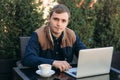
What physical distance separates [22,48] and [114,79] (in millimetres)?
1334

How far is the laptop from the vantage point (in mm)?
2508

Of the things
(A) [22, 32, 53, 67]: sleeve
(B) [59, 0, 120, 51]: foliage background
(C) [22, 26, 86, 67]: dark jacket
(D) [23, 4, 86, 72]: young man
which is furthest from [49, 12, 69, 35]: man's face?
Result: (B) [59, 0, 120, 51]: foliage background

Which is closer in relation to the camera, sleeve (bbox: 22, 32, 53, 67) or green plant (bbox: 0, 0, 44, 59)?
sleeve (bbox: 22, 32, 53, 67)

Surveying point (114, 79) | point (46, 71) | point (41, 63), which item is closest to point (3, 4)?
point (41, 63)

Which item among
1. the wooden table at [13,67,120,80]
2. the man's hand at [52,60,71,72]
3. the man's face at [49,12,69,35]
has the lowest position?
the wooden table at [13,67,120,80]

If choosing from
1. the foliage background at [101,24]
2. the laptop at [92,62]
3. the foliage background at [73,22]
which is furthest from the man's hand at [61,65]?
the foliage background at [101,24]

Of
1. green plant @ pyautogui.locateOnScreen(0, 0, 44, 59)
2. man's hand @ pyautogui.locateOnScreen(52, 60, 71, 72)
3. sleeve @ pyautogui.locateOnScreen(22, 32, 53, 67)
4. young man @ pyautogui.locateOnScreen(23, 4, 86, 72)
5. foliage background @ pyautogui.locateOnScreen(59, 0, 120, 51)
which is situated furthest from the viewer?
foliage background @ pyautogui.locateOnScreen(59, 0, 120, 51)

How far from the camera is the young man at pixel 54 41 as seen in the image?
3.07 meters

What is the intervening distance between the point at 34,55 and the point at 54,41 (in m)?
0.35

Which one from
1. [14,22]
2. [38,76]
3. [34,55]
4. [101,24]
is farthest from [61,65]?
[101,24]

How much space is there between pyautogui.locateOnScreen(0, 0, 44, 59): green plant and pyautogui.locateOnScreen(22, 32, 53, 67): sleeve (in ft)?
3.22

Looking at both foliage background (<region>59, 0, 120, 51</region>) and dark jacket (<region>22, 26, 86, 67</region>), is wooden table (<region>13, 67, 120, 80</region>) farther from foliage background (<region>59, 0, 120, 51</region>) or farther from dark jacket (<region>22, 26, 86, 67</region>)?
foliage background (<region>59, 0, 120, 51</region>)

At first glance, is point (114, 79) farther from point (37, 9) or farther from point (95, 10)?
point (95, 10)

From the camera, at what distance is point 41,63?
9.44 ft
